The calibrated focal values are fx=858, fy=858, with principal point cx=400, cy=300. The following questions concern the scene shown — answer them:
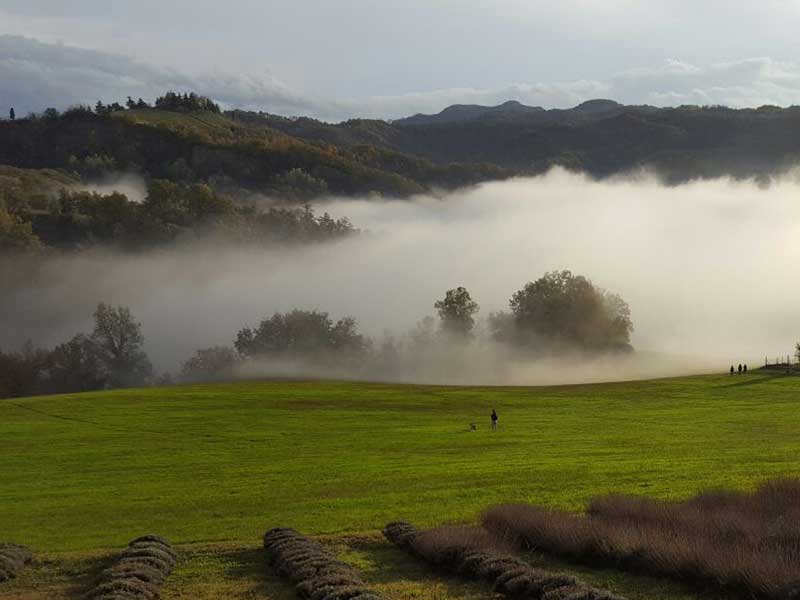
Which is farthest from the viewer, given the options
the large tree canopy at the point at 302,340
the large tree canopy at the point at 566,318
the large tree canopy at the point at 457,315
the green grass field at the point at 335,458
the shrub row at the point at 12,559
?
the large tree canopy at the point at 457,315

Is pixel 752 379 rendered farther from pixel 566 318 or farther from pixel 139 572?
pixel 139 572

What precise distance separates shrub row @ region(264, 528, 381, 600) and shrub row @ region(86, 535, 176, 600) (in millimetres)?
3156

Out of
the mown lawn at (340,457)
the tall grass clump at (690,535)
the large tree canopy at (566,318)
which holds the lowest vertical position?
the mown lawn at (340,457)

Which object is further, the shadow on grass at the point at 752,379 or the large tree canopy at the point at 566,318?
the large tree canopy at the point at 566,318

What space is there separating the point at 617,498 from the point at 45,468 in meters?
33.8

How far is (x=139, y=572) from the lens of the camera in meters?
23.1

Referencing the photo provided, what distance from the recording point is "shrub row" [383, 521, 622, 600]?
1802 cm

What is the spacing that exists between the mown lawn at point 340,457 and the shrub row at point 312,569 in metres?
2.66

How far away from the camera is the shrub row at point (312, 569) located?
19.5 metres

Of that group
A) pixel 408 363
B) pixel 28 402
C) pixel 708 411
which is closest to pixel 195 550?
pixel 708 411

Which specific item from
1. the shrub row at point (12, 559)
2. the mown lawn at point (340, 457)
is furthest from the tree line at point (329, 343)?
the shrub row at point (12, 559)

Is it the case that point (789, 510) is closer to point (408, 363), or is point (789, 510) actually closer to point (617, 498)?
point (617, 498)

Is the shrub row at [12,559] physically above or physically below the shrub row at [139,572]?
Answer: below

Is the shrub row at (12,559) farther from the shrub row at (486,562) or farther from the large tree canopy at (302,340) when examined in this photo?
the large tree canopy at (302,340)
